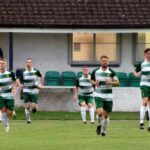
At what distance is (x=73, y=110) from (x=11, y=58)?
3620mm

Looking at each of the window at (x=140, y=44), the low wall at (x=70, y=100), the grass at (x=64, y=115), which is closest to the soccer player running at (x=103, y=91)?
the grass at (x=64, y=115)

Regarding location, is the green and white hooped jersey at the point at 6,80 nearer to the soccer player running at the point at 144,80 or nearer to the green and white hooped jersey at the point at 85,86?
the soccer player running at the point at 144,80

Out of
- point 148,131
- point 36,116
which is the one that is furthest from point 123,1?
point 148,131

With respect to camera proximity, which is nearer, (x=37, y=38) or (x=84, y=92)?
(x=84, y=92)

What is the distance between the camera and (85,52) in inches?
1663

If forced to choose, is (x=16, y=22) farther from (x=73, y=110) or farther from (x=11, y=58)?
(x=73, y=110)

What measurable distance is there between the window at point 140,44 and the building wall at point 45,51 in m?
0.22

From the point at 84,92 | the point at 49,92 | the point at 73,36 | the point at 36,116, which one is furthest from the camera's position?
the point at 73,36

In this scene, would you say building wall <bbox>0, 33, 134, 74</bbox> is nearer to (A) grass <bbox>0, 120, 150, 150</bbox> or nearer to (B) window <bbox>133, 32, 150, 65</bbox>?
(B) window <bbox>133, 32, 150, 65</bbox>

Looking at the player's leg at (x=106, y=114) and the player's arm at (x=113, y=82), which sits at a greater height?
the player's arm at (x=113, y=82)

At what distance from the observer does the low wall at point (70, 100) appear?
3931 cm

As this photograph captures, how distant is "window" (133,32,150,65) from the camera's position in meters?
42.1

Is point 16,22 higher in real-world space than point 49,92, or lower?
higher

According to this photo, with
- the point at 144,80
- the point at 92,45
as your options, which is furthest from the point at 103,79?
the point at 92,45
